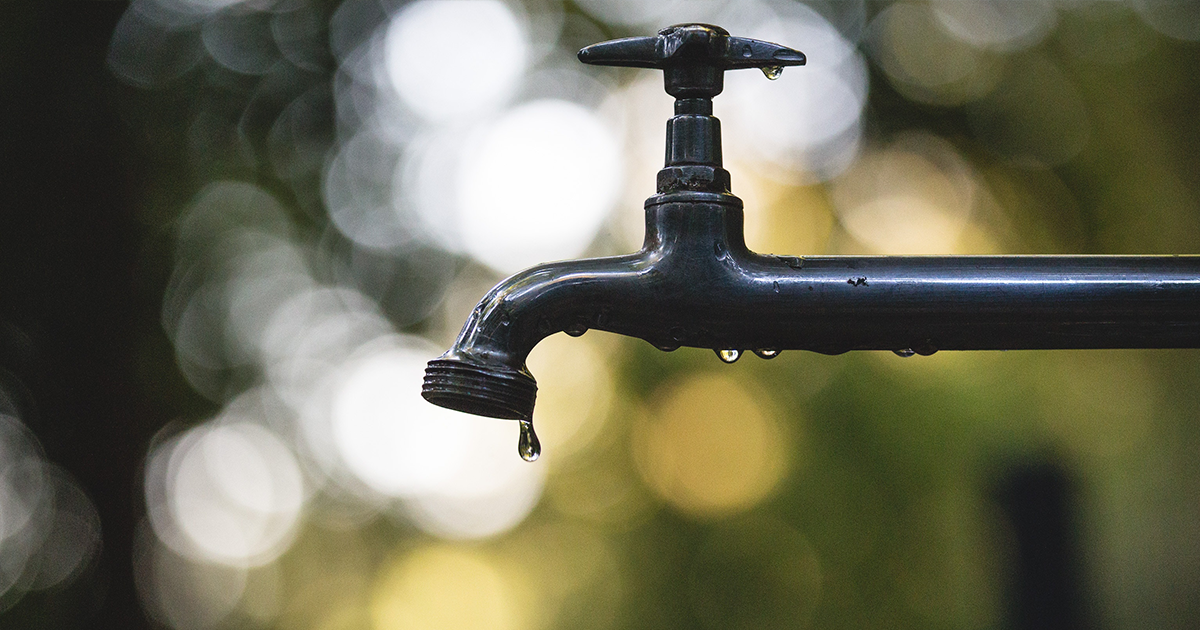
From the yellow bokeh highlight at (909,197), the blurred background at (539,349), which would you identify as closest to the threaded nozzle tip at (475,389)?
the blurred background at (539,349)

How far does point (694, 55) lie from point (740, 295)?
0.11m

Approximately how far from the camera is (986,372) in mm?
2240

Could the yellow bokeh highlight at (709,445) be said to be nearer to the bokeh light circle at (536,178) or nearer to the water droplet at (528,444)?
the bokeh light circle at (536,178)

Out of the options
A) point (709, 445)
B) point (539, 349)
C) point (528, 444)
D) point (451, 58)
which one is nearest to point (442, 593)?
point (539, 349)

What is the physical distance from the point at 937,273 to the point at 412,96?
278cm

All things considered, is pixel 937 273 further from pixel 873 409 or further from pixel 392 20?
pixel 392 20

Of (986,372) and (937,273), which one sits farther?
(986,372)

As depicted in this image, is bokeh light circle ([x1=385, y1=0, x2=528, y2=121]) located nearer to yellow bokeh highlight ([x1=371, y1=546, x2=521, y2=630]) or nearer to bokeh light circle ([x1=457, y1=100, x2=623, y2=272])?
bokeh light circle ([x1=457, y1=100, x2=623, y2=272])

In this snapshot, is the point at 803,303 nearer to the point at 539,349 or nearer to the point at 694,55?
the point at 694,55

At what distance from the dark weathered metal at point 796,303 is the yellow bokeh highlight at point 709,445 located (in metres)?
2.14

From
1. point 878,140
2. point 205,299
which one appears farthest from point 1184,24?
point 205,299

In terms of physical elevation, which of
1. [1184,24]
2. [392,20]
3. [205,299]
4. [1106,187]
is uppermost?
Answer: [392,20]

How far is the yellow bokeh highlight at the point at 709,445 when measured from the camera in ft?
8.39

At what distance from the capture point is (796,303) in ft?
1.45
